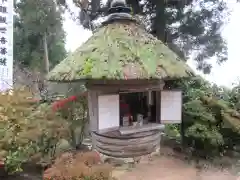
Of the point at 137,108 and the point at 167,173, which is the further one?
the point at 137,108

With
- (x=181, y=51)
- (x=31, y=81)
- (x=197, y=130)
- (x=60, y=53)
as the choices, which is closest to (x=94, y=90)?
(x=197, y=130)

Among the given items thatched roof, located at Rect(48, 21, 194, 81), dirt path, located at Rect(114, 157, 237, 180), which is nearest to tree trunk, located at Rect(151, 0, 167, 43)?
thatched roof, located at Rect(48, 21, 194, 81)

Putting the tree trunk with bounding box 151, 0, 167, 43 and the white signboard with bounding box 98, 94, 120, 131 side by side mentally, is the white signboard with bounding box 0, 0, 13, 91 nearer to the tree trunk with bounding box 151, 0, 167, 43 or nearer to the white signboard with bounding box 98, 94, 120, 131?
the white signboard with bounding box 98, 94, 120, 131

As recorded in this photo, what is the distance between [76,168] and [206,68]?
33.9 feet

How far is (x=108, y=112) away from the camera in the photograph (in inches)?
254

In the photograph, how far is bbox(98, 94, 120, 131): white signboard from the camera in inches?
250

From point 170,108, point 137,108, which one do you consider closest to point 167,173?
point 170,108

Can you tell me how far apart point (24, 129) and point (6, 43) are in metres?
3.32

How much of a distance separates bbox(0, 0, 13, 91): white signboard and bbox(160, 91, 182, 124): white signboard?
4.44 metres

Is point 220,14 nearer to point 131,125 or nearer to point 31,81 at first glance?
point 131,125

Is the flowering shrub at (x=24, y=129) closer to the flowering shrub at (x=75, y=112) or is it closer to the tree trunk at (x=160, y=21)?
the flowering shrub at (x=75, y=112)

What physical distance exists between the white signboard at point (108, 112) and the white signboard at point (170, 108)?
1.36 m

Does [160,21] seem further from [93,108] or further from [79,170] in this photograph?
[79,170]

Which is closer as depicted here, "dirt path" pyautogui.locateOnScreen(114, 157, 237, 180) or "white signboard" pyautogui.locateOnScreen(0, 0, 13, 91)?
"dirt path" pyautogui.locateOnScreen(114, 157, 237, 180)
